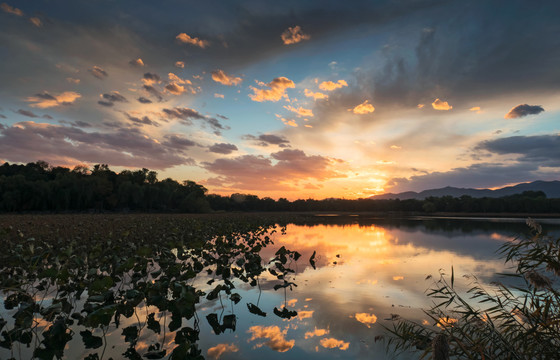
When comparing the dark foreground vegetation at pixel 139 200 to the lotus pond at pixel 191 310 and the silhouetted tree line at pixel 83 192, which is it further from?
the lotus pond at pixel 191 310

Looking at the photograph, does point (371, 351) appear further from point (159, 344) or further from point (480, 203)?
point (480, 203)

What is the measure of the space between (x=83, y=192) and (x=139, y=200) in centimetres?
1800

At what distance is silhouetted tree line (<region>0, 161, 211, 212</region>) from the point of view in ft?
280

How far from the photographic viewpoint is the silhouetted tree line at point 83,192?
85.3 m

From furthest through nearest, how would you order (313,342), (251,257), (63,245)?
(63,245), (251,257), (313,342)

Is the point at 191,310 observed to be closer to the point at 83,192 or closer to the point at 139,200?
the point at 83,192

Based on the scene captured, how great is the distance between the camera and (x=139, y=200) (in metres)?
107

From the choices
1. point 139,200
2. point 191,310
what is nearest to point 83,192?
point 139,200

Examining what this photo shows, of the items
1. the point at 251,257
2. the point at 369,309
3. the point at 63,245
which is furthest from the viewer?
the point at 63,245

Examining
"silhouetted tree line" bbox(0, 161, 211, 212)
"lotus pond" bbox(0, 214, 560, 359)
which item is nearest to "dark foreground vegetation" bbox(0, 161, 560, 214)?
"silhouetted tree line" bbox(0, 161, 211, 212)

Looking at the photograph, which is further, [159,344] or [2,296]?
[2,296]

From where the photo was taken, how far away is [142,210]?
→ 11125 centimetres

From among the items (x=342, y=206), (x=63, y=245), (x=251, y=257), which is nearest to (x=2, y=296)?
(x=63, y=245)

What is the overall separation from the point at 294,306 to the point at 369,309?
2.57 meters
